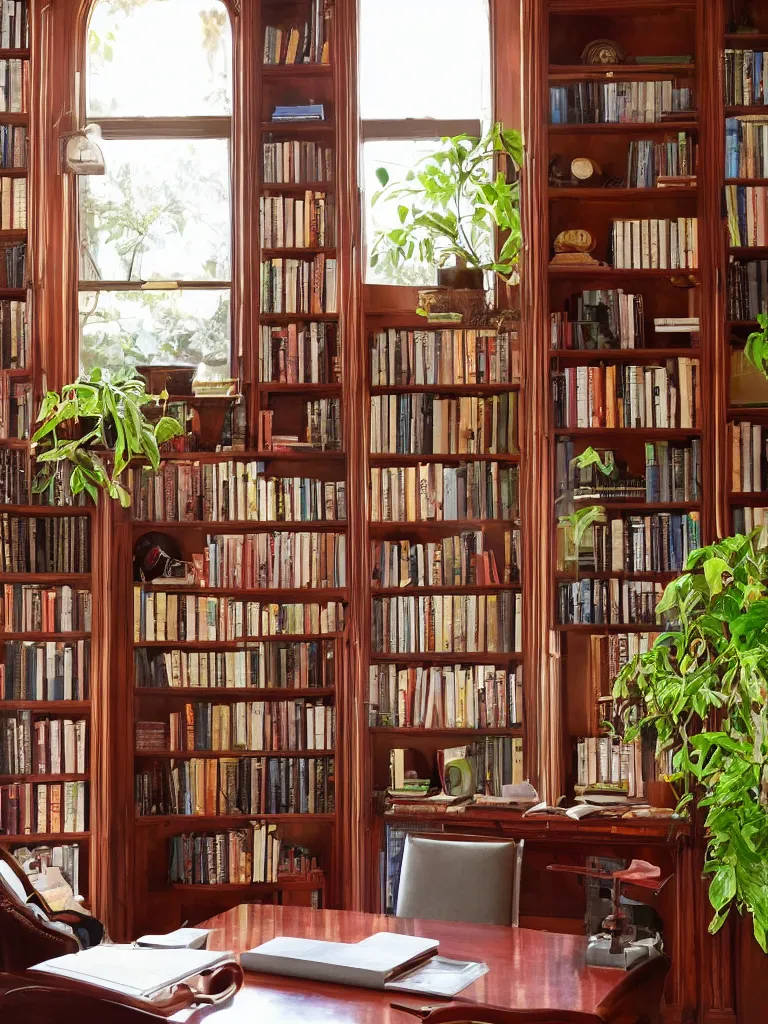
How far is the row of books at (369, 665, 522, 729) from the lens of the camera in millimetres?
5055

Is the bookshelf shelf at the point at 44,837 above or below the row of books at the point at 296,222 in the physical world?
below

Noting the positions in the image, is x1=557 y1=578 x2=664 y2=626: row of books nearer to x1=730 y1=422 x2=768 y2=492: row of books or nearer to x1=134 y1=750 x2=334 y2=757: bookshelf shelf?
x1=730 y1=422 x2=768 y2=492: row of books

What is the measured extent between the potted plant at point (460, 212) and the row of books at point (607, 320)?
1.19ft

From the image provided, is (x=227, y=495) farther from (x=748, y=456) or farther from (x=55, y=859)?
(x=748, y=456)

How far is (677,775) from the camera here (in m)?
4.19

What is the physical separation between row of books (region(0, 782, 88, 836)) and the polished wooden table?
181 centimetres

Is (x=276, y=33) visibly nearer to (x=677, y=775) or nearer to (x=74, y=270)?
(x=74, y=270)

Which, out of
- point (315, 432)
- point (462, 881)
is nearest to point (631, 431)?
point (315, 432)

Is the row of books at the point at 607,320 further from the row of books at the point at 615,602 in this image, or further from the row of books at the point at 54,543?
the row of books at the point at 54,543

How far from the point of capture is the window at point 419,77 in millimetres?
5355

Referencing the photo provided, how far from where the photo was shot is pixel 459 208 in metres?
5.23

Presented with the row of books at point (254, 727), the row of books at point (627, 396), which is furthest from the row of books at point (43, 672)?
the row of books at point (627, 396)

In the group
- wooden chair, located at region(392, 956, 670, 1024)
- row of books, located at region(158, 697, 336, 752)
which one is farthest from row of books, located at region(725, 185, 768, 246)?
wooden chair, located at region(392, 956, 670, 1024)

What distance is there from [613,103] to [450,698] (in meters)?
2.64
